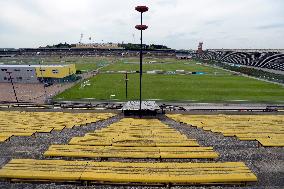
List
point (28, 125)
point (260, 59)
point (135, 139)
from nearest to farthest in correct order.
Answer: point (135, 139) → point (28, 125) → point (260, 59)

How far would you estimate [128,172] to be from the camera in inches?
590

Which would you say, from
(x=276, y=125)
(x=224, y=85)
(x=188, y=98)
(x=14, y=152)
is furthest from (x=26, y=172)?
(x=224, y=85)

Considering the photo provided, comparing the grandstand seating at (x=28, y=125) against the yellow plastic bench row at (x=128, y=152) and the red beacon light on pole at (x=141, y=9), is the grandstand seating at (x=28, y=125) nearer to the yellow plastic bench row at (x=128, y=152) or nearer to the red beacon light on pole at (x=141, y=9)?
the yellow plastic bench row at (x=128, y=152)

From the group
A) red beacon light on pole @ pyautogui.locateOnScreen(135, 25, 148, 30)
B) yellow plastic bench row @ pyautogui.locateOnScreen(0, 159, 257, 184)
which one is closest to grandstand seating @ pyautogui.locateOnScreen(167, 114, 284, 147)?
yellow plastic bench row @ pyautogui.locateOnScreen(0, 159, 257, 184)

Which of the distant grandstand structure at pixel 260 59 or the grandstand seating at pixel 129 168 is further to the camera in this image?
the distant grandstand structure at pixel 260 59

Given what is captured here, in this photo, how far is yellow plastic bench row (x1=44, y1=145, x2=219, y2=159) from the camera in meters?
17.8

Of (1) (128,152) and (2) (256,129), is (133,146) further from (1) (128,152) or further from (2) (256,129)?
(2) (256,129)

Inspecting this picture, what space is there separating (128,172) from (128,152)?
3500mm

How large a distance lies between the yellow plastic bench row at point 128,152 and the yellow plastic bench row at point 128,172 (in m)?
1.61

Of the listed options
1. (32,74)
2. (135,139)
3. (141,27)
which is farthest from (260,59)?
(135,139)

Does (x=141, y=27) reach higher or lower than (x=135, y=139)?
higher

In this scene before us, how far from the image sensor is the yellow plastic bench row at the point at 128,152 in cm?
1784

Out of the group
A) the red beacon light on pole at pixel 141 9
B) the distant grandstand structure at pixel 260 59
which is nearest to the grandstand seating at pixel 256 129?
the red beacon light on pole at pixel 141 9

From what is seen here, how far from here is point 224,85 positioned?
70125 mm
